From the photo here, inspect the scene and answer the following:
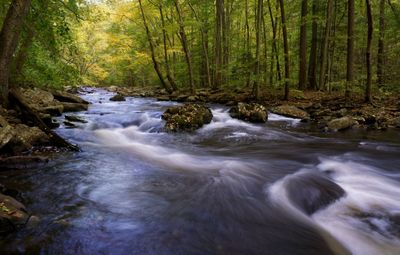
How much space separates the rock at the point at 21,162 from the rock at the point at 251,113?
728cm

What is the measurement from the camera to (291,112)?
1253 cm

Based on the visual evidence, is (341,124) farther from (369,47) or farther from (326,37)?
(326,37)

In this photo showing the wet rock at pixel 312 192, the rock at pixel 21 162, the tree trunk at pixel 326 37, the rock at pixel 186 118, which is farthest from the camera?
the tree trunk at pixel 326 37

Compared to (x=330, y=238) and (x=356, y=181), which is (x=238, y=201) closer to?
(x=330, y=238)

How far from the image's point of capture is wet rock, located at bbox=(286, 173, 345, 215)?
5.04 meters

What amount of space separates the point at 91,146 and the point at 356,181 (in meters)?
6.04

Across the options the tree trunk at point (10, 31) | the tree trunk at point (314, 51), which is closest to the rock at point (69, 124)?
the tree trunk at point (10, 31)

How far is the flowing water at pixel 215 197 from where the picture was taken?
12.7 ft

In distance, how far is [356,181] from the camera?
6.18 m

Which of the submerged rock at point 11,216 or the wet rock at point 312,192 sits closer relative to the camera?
the submerged rock at point 11,216

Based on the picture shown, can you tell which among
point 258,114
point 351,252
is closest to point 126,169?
point 351,252

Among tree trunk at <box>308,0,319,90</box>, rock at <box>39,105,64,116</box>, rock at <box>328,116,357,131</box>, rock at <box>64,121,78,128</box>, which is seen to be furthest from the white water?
tree trunk at <box>308,0,319,90</box>

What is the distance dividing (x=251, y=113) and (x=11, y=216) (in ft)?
30.1

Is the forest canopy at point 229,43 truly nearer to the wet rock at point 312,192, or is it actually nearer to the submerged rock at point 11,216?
the submerged rock at point 11,216
